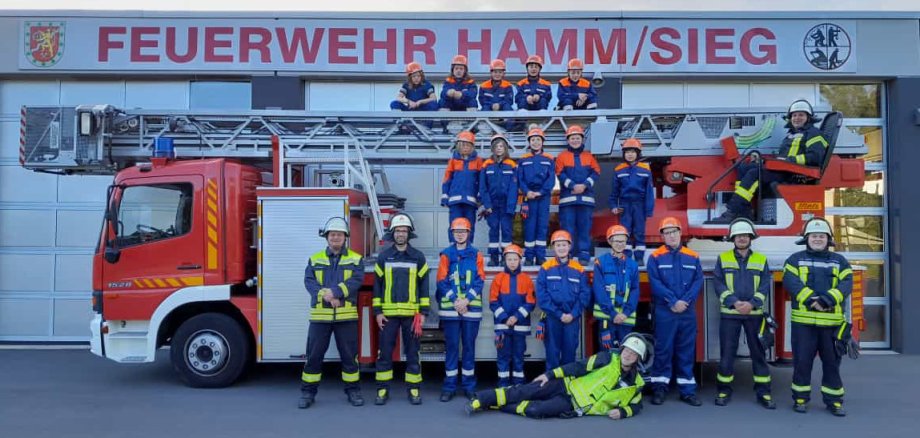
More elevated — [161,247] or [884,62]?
[884,62]

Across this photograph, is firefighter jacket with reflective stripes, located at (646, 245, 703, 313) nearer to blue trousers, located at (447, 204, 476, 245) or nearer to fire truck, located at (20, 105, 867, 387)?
fire truck, located at (20, 105, 867, 387)

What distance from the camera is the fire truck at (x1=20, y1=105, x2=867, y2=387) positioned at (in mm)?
6906

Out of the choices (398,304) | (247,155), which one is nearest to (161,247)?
(247,155)

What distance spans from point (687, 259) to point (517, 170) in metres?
2.03

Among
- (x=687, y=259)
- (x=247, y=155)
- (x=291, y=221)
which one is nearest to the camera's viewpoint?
(x=687, y=259)

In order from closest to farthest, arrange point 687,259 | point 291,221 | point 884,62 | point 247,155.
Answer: point 687,259 → point 291,221 → point 247,155 → point 884,62

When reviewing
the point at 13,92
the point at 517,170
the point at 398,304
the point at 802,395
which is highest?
the point at 13,92

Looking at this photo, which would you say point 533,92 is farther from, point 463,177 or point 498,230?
point 498,230

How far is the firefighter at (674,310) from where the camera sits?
6.39m

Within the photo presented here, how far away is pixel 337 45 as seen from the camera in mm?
10961

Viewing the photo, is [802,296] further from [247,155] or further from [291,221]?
Result: [247,155]

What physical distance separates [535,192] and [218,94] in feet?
21.3

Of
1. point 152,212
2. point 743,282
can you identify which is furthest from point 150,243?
point 743,282

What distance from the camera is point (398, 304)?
6.41 m
